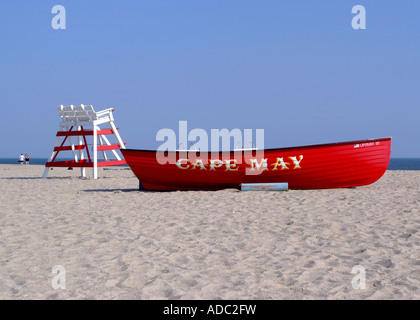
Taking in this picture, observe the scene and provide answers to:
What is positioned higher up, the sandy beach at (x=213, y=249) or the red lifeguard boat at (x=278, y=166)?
the red lifeguard boat at (x=278, y=166)

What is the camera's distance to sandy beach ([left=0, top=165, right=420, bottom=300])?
4059 millimetres

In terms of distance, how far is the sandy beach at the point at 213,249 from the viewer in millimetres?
4059

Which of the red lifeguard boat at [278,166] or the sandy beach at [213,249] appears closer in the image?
the sandy beach at [213,249]

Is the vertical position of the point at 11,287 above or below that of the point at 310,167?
below

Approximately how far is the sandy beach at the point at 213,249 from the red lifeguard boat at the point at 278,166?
6.36ft

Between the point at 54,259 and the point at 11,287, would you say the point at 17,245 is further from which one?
the point at 11,287

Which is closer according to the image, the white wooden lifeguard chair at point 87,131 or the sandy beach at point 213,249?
the sandy beach at point 213,249

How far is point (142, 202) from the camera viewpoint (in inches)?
376

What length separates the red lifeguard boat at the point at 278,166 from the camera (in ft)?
35.9

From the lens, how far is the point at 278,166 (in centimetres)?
1109

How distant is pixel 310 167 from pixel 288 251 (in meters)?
6.08

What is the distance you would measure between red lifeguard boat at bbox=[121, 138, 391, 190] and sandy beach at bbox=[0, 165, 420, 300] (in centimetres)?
194

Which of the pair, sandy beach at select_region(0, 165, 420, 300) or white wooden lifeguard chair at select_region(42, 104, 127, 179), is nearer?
sandy beach at select_region(0, 165, 420, 300)
